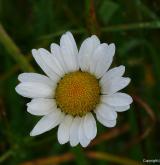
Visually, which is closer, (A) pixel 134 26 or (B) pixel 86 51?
(B) pixel 86 51

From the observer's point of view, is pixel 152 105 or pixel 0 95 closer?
pixel 152 105

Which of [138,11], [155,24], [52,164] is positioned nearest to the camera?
[155,24]

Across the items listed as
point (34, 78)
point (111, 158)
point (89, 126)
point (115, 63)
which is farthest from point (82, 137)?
point (111, 158)

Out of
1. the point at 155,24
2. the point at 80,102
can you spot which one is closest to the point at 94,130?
the point at 80,102

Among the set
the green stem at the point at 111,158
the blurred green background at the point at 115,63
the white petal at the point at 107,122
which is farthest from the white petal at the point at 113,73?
the green stem at the point at 111,158

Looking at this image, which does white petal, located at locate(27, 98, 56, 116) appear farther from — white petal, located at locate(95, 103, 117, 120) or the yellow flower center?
white petal, located at locate(95, 103, 117, 120)

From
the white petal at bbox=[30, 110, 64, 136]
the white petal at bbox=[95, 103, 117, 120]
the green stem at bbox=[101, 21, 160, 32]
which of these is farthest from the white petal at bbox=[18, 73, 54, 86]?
the green stem at bbox=[101, 21, 160, 32]

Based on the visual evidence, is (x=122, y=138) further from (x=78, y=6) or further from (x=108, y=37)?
(x=78, y=6)

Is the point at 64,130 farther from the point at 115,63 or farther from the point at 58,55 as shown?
the point at 115,63

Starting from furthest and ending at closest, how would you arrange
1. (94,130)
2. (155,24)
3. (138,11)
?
(138,11) < (155,24) < (94,130)
